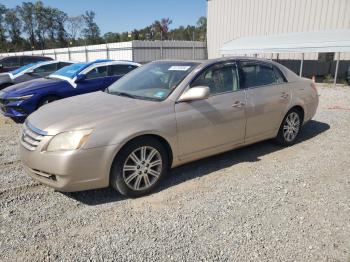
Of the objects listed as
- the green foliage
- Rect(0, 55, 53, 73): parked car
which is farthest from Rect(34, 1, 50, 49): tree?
Rect(0, 55, 53, 73): parked car

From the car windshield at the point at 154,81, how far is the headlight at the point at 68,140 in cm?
110

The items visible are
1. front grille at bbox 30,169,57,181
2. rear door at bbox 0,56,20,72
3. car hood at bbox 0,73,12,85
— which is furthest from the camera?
rear door at bbox 0,56,20,72

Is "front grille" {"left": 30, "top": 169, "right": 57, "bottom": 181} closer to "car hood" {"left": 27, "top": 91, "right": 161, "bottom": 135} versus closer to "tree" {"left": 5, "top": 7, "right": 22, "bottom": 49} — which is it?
"car hood" {"left": 27, "top": 91, "right": 161, "bottom": 135}

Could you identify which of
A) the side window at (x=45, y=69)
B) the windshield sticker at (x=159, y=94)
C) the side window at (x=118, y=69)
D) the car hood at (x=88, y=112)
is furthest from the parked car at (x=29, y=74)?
the windshield sticker at (x=159, y=94)

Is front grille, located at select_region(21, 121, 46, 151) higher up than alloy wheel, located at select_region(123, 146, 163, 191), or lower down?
higher up

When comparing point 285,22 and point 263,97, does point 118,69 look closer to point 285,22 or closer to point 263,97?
Result: point 263,97

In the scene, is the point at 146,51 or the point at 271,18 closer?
Answer: the point at 271,18

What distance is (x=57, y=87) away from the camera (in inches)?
308

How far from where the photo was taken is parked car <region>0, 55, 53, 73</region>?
14.0 meters

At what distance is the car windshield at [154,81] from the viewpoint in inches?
167

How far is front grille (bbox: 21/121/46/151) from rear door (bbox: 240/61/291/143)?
2.83 meters

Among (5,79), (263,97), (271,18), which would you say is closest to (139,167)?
(263,97)

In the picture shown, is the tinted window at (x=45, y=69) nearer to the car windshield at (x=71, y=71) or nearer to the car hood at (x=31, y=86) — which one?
the car windshield at (x=71, y=71)

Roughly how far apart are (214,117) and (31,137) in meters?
2.25
